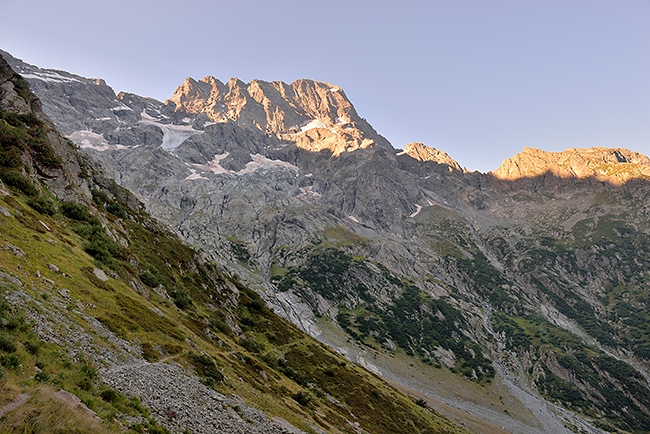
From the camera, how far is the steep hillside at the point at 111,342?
14633 millimetres

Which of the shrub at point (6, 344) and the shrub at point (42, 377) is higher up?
the shrub at point (6, 344)

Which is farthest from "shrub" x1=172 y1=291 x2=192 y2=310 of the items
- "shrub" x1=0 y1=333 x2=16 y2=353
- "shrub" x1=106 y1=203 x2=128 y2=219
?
"shrub" x1=0 y1=333 x2=16 y2=353

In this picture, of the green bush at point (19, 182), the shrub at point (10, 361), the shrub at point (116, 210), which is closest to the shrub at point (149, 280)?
the green bush at point (19, 182)

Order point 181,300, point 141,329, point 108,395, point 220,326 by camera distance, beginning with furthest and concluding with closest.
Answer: point 220,326 → point 181,300 → point 141,329 → point 108,395

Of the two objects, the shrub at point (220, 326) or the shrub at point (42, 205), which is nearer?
the shrub at point (42, 205)

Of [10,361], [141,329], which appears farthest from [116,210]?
[10,361]

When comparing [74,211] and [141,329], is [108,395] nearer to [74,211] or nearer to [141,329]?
[141,329]

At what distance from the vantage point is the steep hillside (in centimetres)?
1463

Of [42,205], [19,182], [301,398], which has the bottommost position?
[301,398]

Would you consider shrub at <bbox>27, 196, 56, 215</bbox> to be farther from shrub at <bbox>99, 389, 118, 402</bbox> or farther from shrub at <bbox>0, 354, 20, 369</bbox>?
shrub at <bbox>99, 389, 118, 402</bbox>

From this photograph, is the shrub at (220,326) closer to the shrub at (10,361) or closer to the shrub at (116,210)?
the shrub at (10,361)

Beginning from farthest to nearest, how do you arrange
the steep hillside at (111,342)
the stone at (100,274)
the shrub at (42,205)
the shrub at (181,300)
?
the shrub at (181,300), the shrub at (42,205), the stone at (100,274), the steep hillside at (111,342)

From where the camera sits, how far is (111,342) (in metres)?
21.9

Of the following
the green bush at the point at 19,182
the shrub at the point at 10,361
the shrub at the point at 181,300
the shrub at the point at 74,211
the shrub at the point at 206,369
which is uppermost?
the green bush at the point at 19,182
